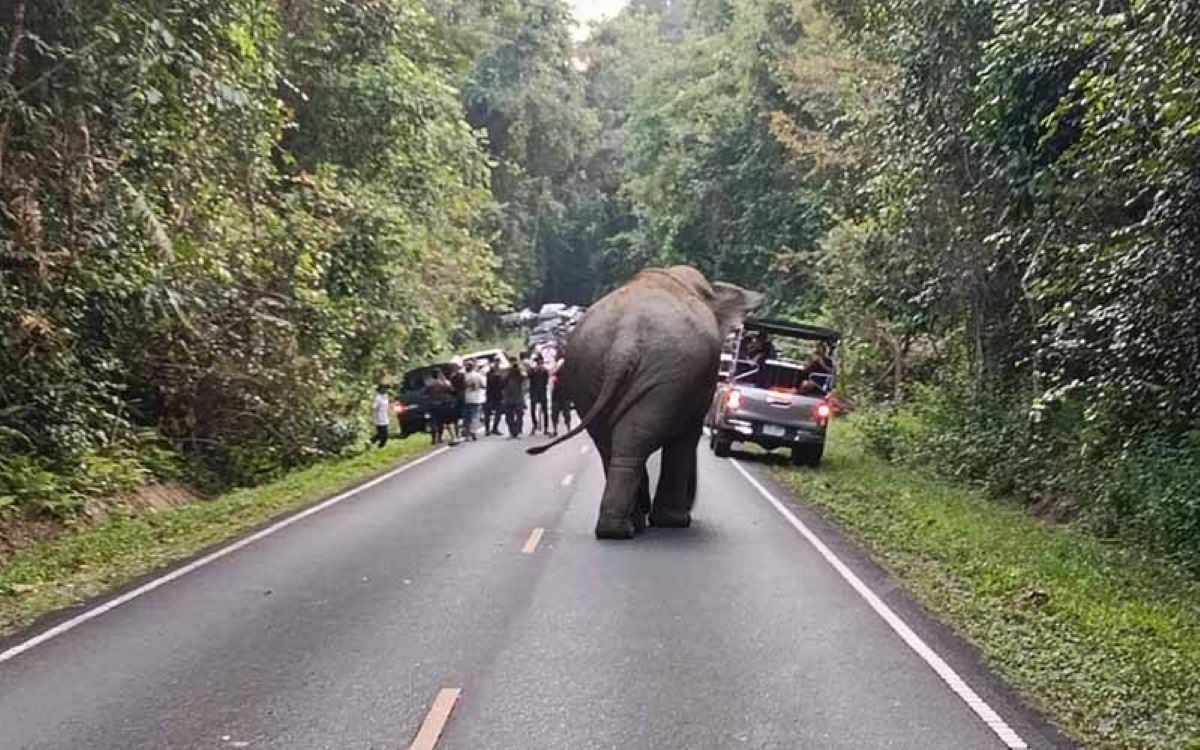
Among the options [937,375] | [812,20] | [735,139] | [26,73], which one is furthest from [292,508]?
[735,139]

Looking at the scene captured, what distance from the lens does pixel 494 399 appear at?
104ft

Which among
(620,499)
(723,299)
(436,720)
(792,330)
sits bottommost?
(436,720)

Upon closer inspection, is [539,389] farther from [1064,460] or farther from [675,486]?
[675,486]

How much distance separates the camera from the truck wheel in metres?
25.6

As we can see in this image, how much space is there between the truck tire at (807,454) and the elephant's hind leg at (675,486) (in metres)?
9.46

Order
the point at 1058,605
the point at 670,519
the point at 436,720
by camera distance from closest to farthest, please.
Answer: the point at 436,720 → the point at 1058,605 → the point at 670,519

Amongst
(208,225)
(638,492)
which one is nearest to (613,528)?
(638,492)

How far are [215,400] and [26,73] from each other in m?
9.12

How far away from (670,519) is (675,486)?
360 mm

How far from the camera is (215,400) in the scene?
21.9 metres

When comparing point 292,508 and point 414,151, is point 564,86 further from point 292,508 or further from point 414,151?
point 292,508

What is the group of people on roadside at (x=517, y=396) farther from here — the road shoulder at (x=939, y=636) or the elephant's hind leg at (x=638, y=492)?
the elephant's hind leg at (x=638, y=492)

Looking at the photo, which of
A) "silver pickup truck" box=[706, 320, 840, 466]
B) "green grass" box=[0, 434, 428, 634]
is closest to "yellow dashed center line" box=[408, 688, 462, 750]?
"green grass" box=[0, 434, 428, 634]

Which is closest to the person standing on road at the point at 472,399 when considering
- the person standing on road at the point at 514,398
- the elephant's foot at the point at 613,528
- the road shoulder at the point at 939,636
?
the person standing on road at the point at 514,398
